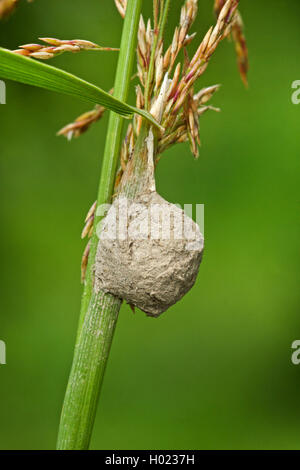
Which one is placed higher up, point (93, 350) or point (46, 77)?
point (46, 77)

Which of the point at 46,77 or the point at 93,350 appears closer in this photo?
the point at 46,77

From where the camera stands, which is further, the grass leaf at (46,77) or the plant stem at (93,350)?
the plant stem at (93,350)

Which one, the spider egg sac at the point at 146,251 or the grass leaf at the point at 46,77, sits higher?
the grass leaf at the point at 46,77

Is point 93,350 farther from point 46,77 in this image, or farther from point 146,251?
point 46,77

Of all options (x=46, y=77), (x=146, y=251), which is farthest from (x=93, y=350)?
(x=46, y=77)

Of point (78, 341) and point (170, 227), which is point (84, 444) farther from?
point (170, 227)

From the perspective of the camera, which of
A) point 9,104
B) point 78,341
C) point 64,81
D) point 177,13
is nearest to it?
point 64,81

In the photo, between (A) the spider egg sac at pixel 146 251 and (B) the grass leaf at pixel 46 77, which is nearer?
(B) the grass leaf at pixel 46 77
